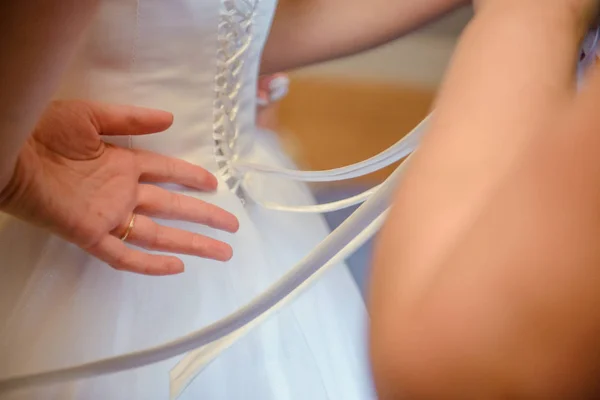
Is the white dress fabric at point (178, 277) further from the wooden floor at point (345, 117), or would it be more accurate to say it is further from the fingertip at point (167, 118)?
the wooden floor at point (345, 117)

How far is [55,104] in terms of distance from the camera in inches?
12.5

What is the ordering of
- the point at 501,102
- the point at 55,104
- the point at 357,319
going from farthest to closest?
the point at 357,319
the point at 55,104
the point at 501,102

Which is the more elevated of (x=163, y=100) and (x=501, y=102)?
(x=163, y=100)

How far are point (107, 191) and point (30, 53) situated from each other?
13 centimetres

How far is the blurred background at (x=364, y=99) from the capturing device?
1.23 meters

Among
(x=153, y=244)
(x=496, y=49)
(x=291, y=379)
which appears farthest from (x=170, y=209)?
(x=496, y=49)

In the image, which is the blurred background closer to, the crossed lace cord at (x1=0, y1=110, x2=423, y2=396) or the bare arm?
the crossed lace cord at (x1=0, y1=110, x2=423, y2=396)

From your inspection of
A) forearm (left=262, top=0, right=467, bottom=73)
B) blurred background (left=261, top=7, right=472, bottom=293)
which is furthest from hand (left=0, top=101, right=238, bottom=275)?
blurred background (left=261, top=7, right=472, bottom=293)

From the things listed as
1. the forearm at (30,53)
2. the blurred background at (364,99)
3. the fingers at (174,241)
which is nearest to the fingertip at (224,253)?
the fingers at (174,241)

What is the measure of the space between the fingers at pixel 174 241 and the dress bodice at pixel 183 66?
6 cm

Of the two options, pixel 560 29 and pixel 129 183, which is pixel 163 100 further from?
pixel 560 29

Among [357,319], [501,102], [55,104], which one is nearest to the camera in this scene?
[501,102]

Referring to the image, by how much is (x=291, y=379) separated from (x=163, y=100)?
8.0 inches

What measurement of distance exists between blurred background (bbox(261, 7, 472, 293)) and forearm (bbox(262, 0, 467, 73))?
0.67 meters
